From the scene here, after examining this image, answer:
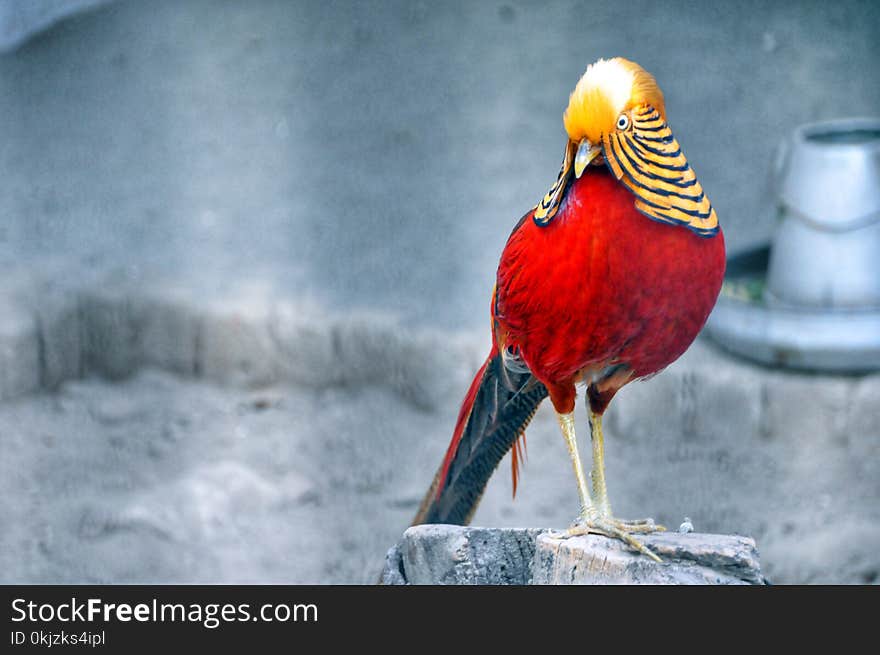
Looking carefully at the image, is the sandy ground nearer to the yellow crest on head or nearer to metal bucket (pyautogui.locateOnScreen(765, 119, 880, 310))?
metal bucket (pyautogui.locateOnScreen(765, 119, 880, 310))

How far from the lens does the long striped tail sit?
2006mm

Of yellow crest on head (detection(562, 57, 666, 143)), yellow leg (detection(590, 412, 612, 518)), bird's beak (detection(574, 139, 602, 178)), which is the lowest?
yellow leg (detection(590, 412, 612, 518))

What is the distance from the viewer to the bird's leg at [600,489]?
1.96 m

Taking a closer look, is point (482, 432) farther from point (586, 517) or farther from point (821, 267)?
point (821, 267)

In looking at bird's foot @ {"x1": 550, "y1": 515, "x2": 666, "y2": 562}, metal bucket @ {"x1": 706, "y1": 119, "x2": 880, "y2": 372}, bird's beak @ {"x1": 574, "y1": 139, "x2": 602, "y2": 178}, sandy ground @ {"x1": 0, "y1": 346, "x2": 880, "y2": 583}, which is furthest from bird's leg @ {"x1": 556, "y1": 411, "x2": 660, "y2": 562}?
metal bucket @ {"x1": 706, "y1": 119, "x2": 880, "y2": 372}

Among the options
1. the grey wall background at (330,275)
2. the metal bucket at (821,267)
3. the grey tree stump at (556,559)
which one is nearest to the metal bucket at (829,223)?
the metal bucket at (821,267)

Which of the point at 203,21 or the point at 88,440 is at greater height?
the point at 203,21

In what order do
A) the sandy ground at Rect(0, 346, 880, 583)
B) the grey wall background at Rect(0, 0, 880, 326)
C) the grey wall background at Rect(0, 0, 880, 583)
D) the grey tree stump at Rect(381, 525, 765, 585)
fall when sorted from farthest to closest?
the grey wall background at Rect(0, 0, 880, 326) < the grey wall background at Rect(0, 0, 880, 583) < the sandy ground at Rect(0, 346, 880, 583) < the grey tree stump at Rect(381, 525, 765, 585)

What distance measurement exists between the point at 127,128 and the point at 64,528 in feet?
5.36

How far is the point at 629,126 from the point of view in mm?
1552

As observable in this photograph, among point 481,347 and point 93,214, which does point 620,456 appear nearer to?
point 481,347

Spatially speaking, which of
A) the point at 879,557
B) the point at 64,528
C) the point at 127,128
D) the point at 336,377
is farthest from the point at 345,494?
the point at 127,128

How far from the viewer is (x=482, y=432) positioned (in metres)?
2.06

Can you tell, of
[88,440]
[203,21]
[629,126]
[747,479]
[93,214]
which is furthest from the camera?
[203,21]
